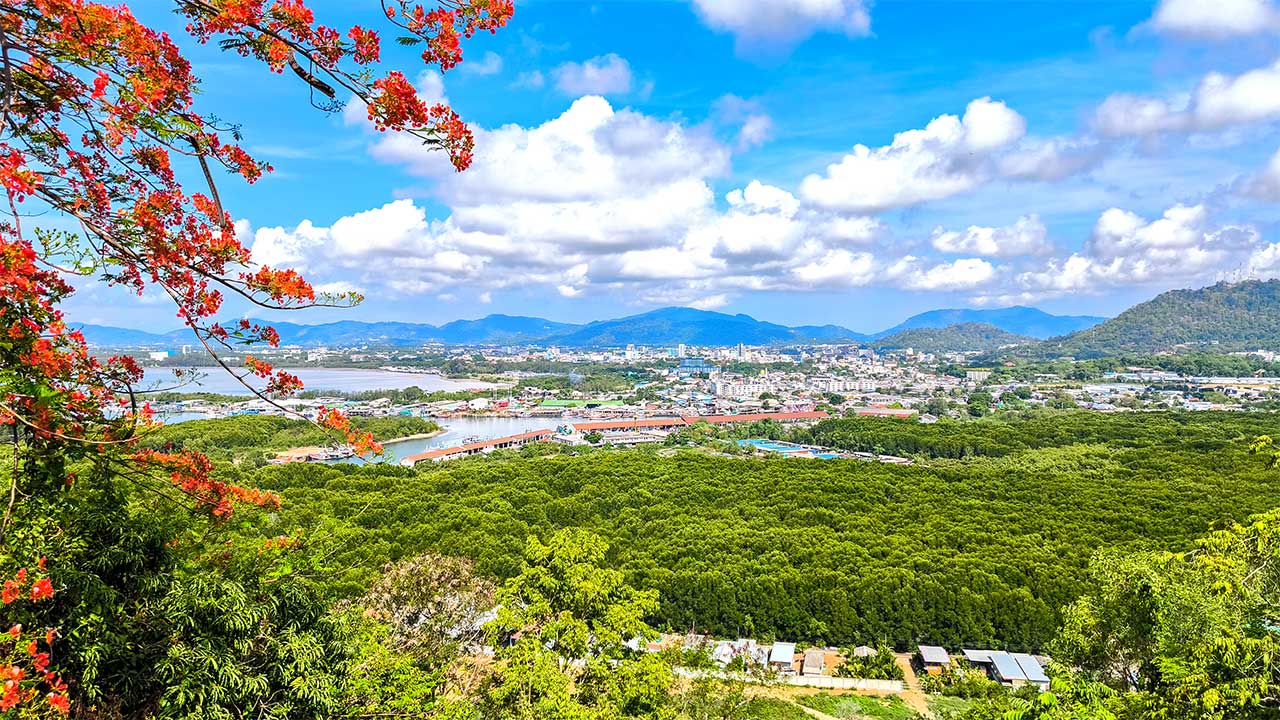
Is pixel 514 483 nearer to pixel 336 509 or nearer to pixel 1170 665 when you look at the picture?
pixel 336 509

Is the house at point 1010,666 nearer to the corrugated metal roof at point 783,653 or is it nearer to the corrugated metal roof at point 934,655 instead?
the corrugated metal roof at point 934,655

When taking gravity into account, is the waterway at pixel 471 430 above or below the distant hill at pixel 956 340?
below

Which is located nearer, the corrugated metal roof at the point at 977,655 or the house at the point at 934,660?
the house at the point at 934,660

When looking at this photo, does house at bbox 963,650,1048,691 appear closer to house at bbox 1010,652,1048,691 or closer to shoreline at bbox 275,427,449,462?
house at bbox 1010,652,1048,691

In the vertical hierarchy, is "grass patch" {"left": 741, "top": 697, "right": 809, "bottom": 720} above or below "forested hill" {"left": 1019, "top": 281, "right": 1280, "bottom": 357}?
below

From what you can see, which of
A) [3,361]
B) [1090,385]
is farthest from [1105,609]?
[1090,385]

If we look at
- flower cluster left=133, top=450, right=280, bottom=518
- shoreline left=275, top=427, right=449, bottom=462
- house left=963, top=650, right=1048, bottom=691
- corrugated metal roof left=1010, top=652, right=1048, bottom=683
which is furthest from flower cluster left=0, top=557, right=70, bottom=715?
shoreline left=275, top=427, right=449, bottom=462

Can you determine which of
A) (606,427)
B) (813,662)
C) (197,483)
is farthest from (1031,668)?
(606,427)

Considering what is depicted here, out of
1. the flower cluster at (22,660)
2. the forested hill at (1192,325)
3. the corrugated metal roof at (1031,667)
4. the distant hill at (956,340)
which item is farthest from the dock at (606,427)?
the distant hill at (956,340)

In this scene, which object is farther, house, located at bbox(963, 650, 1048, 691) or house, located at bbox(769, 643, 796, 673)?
house, located at bbox(769, 643, 796, 673)
